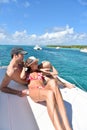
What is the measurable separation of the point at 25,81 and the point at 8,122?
2.95ft

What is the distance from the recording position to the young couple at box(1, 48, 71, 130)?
1843mm

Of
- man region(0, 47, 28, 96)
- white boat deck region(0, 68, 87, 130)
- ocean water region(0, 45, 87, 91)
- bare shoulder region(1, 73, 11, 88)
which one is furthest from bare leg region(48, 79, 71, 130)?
ocean water region(0, 45, 87, 91)

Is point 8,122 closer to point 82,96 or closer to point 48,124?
point 48,124

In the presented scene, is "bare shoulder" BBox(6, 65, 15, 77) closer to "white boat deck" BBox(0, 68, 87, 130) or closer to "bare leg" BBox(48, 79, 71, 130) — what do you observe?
"white boat deck" BBox(0, 68, 87, 130)

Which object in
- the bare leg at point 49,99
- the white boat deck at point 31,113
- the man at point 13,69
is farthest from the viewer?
the man at point 13,69

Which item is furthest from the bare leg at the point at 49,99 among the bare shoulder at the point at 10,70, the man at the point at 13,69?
the bare shoulder at the point at 10,70

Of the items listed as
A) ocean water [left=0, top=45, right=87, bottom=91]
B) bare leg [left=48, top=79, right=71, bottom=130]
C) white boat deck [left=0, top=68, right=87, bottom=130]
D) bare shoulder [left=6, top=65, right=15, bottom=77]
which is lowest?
ocean water [left=0, top=45, right=87, bottom=91]

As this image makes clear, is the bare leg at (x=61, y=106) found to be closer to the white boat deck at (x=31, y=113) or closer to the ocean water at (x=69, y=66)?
the white boat deck at (x=31, y=113)

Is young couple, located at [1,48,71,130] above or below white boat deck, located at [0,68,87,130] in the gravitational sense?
above

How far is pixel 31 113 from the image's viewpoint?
2094 mm

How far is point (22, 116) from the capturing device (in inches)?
79.0

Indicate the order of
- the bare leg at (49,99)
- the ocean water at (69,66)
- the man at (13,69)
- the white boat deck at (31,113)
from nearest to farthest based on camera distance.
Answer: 1. the bare leg at (49,99)
2. the white boat deck at (31,113)
3. the man at (13,69)
4. the ocean water at (69,66)

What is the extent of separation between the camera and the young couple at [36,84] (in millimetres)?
1843

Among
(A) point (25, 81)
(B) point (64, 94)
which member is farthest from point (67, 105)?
(A) point (25, 81)
